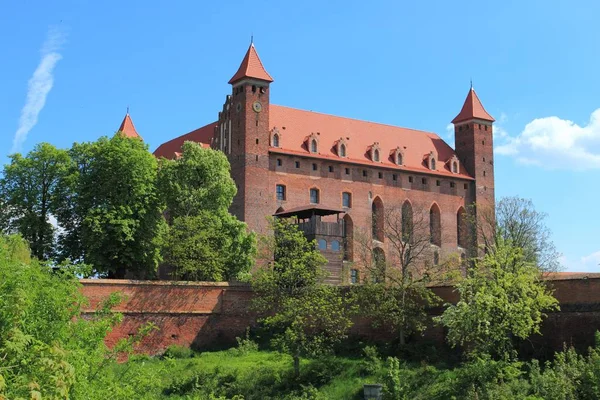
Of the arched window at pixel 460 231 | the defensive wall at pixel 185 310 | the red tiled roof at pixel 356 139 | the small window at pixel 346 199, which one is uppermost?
the red tiled roof at pixel 356 139

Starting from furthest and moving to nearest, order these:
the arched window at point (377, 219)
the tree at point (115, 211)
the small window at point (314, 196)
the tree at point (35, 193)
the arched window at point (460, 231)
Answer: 1. the arched window at point (460, 231)
2. the arched window at point (377, 219)
3. the small window at point (314, 196)
4. the tree at point (35, 193)
5. the tree at point (115, 211)

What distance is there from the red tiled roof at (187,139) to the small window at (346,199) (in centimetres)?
973

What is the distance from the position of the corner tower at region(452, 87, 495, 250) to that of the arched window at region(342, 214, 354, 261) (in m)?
11.5

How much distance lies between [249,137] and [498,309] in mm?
25943

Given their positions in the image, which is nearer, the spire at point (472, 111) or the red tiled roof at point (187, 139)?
the red tiled roof at point (187, 139)

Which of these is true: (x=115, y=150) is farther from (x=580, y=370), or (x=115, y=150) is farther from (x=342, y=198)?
(x=580, y=370)

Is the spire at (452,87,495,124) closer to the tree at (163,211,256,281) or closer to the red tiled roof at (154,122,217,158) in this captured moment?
the red tiled roof at (154,122,217,158)

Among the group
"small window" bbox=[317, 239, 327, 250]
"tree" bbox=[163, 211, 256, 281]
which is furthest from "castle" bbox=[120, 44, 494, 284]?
"tree" bbox=[163, 211, 256, 281]

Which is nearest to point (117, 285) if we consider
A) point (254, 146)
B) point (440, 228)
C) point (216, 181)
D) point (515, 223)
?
point (216, 181)

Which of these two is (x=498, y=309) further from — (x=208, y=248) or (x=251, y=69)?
(x=251, y=69)

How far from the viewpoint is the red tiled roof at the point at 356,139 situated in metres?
56.1

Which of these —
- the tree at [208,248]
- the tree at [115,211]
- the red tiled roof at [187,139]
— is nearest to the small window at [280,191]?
the red tiled roof at [187,139]

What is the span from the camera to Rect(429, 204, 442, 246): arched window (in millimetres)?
60906

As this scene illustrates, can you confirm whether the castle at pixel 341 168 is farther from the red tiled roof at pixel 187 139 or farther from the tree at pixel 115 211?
the tree at pixel 115 211
